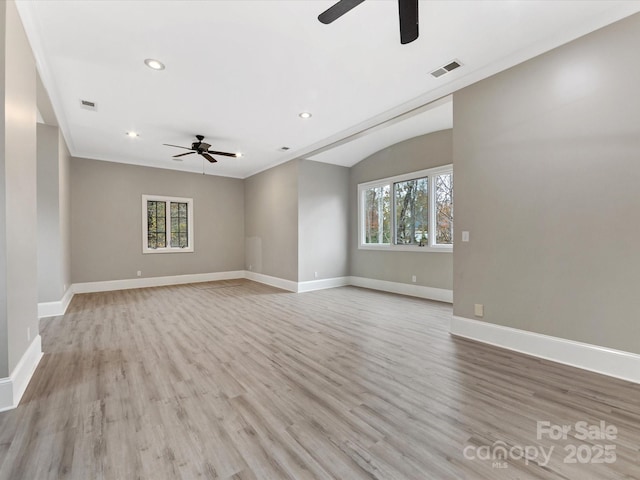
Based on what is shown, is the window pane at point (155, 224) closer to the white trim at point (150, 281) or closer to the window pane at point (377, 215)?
the white trim at point (150, 281)

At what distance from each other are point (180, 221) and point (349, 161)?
4.62 m

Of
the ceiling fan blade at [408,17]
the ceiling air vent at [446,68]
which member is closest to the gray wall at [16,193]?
the ceiling fan blade at [408,17]

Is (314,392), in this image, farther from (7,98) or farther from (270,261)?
(270,261)

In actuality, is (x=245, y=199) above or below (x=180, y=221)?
above

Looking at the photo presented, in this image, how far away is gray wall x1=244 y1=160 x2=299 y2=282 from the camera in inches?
254

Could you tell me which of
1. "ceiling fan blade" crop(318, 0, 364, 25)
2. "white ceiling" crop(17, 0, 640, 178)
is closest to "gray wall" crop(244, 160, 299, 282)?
"white ceiling" crop(17, 0, 640, 178)

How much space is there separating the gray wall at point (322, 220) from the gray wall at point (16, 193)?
4.27m

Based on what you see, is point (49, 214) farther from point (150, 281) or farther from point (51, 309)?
point (150, 281)

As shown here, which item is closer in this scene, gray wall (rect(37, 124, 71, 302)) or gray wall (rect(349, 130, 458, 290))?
gray wall (rect(37, 124, 71, 302))

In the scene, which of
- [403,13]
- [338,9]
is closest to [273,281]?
[338,9]

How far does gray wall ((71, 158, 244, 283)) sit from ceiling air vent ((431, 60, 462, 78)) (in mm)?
6361

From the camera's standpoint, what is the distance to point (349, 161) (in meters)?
6.88

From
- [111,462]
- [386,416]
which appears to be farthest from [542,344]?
[111,462]

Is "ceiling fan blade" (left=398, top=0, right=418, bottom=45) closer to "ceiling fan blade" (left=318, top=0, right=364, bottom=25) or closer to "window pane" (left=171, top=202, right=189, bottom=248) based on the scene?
"ceiling fan blade" (left=318, top=0, right=364, bottom=25)
